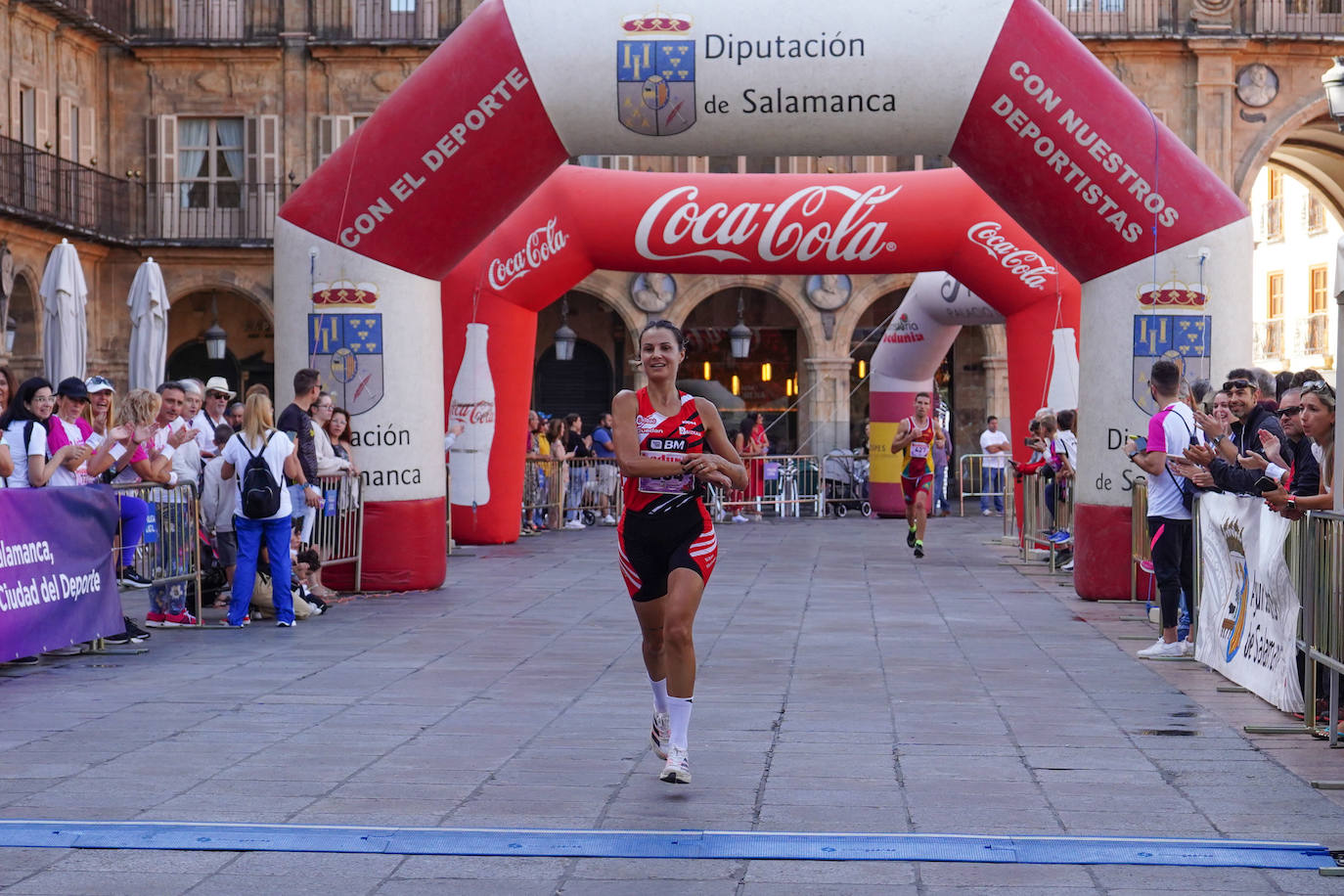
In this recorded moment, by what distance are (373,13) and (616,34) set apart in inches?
833

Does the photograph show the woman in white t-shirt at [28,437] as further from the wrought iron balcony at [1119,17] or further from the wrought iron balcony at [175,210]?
the wrought iron balcony at [1119,17]

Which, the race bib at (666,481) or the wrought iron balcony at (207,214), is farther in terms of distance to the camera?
the wrought iron balcony at (207,214)

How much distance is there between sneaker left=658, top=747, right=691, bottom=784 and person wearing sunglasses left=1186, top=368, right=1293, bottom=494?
356 cm

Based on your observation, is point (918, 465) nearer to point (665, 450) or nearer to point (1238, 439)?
point (1238, 439)

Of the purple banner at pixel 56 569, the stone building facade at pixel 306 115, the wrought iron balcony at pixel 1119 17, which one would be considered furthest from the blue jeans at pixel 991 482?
the purple banner at pixel 56 569

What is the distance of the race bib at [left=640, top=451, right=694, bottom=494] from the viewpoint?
6.71m

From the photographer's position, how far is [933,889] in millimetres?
4977

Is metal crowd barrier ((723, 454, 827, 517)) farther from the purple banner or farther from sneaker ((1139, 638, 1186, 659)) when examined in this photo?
the purple banner

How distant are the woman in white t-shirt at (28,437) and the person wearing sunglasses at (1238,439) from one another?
6328 millimetres

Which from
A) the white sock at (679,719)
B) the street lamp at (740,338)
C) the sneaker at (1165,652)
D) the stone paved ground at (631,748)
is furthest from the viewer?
the street lamp at (740,338)

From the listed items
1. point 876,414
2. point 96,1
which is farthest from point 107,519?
point 96,1

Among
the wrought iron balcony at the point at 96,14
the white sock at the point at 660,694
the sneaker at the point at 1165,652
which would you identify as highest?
the wrought iron balcony at the point at 96,14

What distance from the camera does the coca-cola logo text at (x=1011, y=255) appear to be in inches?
690

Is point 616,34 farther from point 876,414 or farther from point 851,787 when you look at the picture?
point 876,414
